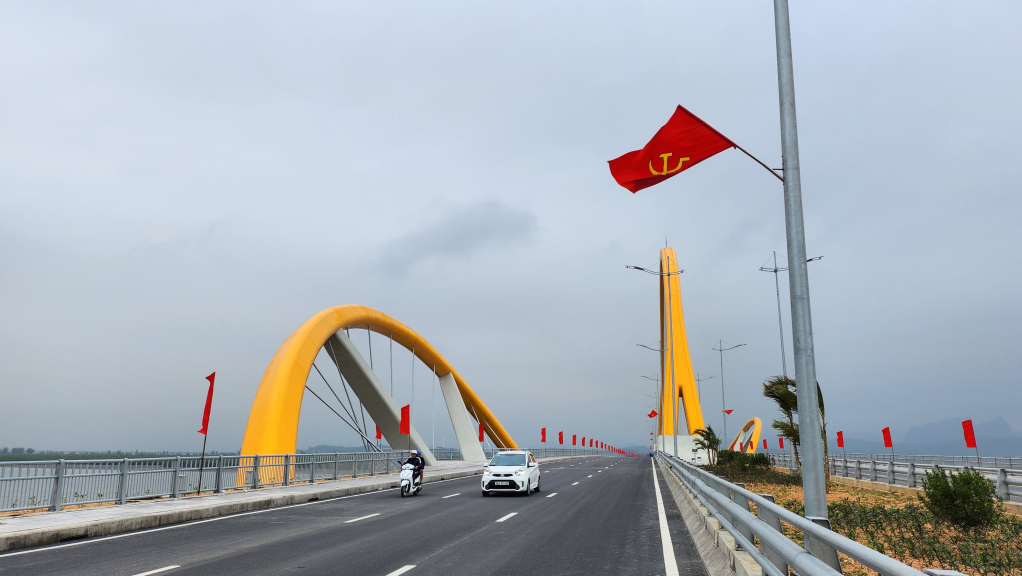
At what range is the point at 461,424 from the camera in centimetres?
5447

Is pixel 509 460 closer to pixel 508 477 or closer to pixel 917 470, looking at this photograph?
pixel 508 477

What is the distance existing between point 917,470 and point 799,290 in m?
21.0

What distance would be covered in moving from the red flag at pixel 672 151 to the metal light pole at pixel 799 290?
1347 mm

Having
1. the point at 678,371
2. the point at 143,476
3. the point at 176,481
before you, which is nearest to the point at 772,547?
the point at 143,476

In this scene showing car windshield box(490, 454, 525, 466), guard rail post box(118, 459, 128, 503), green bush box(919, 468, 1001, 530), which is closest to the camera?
green bush box(919, 468, 1001, 530)

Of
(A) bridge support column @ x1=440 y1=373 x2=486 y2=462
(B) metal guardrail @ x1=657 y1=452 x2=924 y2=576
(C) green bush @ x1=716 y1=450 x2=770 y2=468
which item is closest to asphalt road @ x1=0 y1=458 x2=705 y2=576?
(B) metal guardrail @ x1=657 y1=452 x2=924 y2=576

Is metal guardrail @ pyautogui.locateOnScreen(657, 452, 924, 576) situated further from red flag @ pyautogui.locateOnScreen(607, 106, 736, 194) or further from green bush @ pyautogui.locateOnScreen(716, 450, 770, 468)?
green bush @ pyautogui.locateOnScreen(716, 450, 770, 468)

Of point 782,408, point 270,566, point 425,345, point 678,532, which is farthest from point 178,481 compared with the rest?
point 425,345

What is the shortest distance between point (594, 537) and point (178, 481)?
469 inches

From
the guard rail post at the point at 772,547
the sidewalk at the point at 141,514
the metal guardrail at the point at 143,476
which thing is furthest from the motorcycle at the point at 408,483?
the guard rail post at the point at 772,547

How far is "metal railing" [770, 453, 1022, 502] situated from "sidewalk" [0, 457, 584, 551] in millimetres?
15355

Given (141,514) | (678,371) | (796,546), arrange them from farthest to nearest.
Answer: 1. (678,371)
2. (141,514)
3. (796,546)

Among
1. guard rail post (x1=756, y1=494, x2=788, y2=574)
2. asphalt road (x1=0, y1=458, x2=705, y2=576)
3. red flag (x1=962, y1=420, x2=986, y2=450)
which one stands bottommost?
asphalt road (x1=0, y1=458, x2=705, y2=576)

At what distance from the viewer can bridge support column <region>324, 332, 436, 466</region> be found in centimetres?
4094
